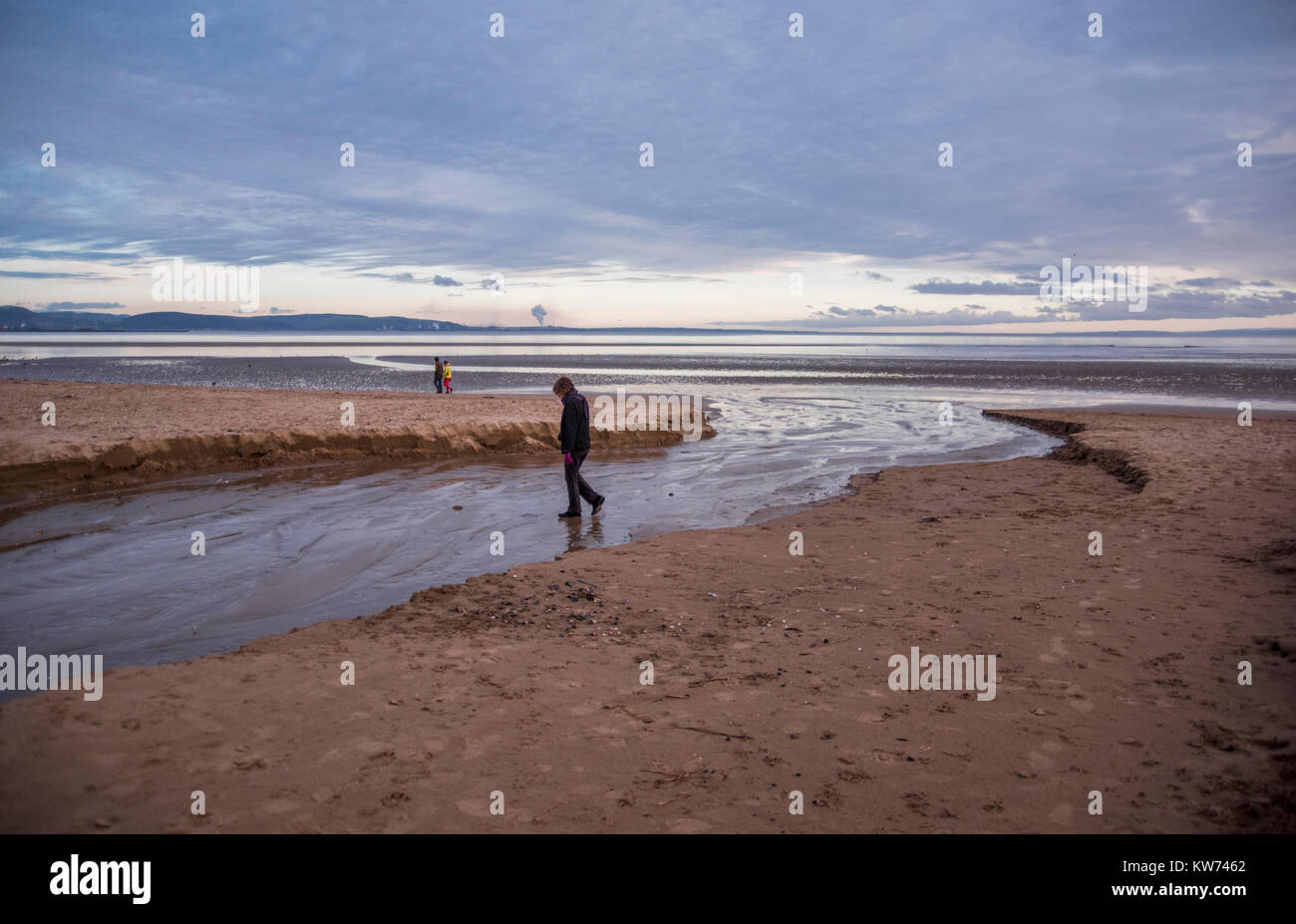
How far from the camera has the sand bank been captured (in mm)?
13992

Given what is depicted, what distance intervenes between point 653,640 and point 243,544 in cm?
685

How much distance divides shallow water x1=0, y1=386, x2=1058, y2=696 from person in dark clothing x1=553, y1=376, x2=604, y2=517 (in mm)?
424

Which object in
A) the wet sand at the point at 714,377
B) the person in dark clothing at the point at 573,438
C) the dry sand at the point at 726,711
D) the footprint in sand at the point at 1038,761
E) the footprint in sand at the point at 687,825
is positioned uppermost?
the wet sand at the point at 714,377

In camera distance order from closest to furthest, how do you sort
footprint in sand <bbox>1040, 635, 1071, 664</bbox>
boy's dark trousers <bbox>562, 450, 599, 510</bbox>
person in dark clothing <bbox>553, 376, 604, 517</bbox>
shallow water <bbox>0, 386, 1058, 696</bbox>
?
footprint in sand <bbox>1040, 635, 1071, 664</bbox> → shallow water <bbox>0, 386, 1058, 696</bbox> → person in dark clothing <bbox>553, 376, 604, 517</bbox> → boy's dark trousers <bbox>562, 450, 599, 510</bbox>

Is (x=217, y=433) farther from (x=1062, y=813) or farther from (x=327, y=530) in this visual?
(x=1062, y=813)

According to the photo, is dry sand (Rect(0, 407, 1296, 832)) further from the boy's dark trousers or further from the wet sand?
the wet sand

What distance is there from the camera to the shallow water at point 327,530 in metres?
7.34

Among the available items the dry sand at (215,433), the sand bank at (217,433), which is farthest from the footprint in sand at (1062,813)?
the sand bank at (217,433)

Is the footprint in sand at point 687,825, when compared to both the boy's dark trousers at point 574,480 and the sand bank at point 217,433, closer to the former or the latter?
the boy's dark trousers at point 574,480

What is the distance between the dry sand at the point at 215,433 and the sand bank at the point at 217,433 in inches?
1.0

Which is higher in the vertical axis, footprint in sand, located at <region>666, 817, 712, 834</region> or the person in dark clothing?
the person in dark clothing

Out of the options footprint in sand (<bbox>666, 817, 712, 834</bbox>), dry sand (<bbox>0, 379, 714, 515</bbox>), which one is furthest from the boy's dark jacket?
footprint in sand (<bbox>666, 817, 712, 834</bbox>)

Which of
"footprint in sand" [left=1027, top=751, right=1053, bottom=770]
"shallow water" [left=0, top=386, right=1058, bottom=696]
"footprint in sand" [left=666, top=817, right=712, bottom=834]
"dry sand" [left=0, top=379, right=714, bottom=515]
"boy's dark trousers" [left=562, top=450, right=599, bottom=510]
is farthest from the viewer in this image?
"dry sand" [left=0, top=379, right=714, bottom=515]
